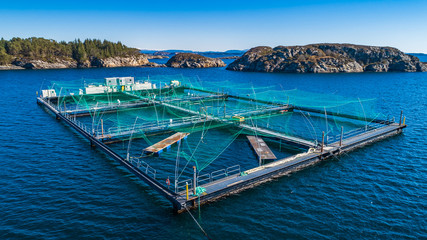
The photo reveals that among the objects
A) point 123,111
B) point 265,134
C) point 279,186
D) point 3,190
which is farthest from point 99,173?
point 123,111

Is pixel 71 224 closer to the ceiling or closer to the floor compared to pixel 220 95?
closer to the floor

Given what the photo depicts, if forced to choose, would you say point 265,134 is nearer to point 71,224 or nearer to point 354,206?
point 354,206

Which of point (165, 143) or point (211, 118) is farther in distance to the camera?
point (211, 118)

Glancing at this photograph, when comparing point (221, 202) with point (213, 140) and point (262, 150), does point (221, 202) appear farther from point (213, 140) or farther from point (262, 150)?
point (213, 140)

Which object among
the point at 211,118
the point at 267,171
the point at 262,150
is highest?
the point at 211,118

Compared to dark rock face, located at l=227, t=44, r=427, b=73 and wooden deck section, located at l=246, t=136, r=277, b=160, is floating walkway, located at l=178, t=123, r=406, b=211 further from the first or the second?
dark rock face, located at l=227, t=44, r=427, b=73

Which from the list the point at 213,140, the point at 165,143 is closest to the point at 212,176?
the point at 165,143

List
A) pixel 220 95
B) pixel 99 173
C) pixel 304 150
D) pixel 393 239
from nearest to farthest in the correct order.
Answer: pixel 393 239 → pixel 99 173 → pixel 304 150 → pixel 220 95
